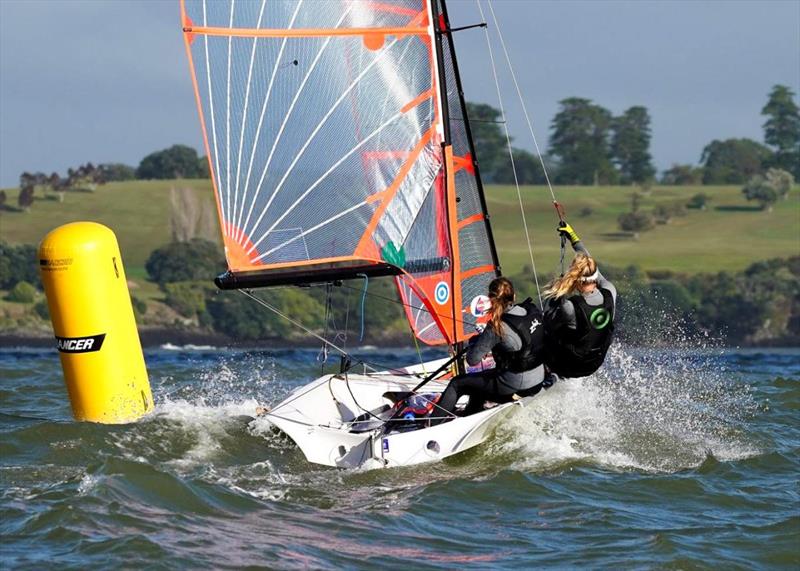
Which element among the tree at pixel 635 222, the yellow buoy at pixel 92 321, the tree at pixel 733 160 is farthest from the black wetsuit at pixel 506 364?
the tree at pixel 733 160

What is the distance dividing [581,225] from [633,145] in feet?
103

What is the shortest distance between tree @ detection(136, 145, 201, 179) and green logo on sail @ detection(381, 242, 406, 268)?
215 feet

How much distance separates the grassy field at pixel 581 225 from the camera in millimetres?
55188

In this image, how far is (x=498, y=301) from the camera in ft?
33.8

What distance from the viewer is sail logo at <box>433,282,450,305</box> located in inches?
488

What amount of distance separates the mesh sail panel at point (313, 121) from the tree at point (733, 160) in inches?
2903

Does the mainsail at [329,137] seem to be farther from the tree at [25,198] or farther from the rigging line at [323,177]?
the tree at [25,198]

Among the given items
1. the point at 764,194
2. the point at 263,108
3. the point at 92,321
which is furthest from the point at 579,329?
the point at 764,194

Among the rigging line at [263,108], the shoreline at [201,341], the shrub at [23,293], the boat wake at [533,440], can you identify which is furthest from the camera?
the shrub at [23,293]

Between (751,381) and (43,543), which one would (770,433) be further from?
(43,543)

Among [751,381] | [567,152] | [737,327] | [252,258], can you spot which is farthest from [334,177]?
[567,152]

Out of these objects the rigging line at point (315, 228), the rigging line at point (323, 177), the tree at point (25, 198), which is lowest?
the rigging line at point (315, 228)

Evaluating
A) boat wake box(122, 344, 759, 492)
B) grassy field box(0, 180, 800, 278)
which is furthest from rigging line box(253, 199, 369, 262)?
grassy field box(0, 180, 800, 278)

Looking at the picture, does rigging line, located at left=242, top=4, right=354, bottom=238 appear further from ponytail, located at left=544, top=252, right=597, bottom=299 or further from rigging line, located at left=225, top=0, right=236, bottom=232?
ponytail, located at left=544, top=252, right=597, bottom=299
